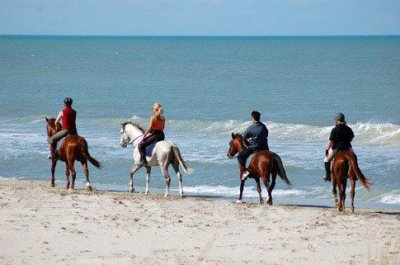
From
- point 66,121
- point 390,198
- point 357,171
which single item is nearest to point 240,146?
point 357,171

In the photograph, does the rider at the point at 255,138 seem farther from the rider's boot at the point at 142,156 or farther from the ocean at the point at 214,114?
the rider's boot at the point at 142,156

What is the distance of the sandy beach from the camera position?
45.4ft

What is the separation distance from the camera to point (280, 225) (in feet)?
53.5

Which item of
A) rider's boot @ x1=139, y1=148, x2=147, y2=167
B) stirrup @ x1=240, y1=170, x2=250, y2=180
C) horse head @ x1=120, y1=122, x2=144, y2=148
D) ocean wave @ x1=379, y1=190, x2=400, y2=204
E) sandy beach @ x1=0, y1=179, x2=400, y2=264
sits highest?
horse head @ x1=120, y1=122, x2=144, y2=148

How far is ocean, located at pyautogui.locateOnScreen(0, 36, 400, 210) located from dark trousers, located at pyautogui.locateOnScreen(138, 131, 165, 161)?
110 cm

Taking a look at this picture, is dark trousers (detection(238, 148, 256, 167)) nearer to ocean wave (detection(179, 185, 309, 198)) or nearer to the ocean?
the ocean

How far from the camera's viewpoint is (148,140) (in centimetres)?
1939

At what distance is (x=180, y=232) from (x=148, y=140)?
4287 millimetres

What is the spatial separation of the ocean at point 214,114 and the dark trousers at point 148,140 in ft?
3.62

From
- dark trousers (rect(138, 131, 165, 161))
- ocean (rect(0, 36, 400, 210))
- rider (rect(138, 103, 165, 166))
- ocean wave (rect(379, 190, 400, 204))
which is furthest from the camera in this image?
ocean (rect(0, 36, 400, 210))

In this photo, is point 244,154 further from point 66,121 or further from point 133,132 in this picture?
point 66,121

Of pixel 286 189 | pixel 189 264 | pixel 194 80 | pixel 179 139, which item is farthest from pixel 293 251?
pixel 194 80

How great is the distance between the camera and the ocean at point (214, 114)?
79.5ft

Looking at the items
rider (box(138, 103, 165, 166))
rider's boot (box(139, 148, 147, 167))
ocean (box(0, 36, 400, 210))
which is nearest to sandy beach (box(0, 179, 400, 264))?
rider's boot (box(139, 148, 147, 167))
